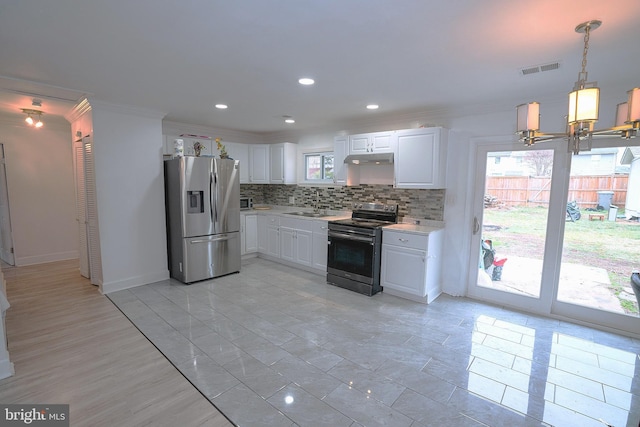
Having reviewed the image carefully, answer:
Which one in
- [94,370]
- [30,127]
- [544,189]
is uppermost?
[30,127]

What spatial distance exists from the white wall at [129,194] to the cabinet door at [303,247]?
2028 mm

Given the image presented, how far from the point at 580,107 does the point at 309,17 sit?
161 cm

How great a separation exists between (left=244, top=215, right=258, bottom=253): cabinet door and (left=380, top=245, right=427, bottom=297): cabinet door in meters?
2.64

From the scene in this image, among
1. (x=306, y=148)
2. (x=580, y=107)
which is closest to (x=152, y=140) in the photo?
(x=306, y=148)

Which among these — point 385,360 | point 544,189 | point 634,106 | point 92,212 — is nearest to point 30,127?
point 92,212

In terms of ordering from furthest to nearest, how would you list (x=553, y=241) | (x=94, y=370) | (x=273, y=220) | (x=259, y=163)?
(x=259, y=163) < (x=273, y=220) < (x=553, y=241) < (x=94, y=370)

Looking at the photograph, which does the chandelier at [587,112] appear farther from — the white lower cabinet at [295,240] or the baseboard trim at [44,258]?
the baseboard trim at [44,258]

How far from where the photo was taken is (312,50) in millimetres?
2236

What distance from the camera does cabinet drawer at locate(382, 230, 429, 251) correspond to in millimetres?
3696

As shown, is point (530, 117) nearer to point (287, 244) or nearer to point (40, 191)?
point (287, 244)

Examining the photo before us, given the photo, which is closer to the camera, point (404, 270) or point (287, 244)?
Answer: point (404, 270)

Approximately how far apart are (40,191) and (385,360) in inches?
252

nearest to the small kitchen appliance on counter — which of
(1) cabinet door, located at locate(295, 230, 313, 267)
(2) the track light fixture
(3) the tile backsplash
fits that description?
(3) the tile backsplash

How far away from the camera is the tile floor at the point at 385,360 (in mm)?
2021
